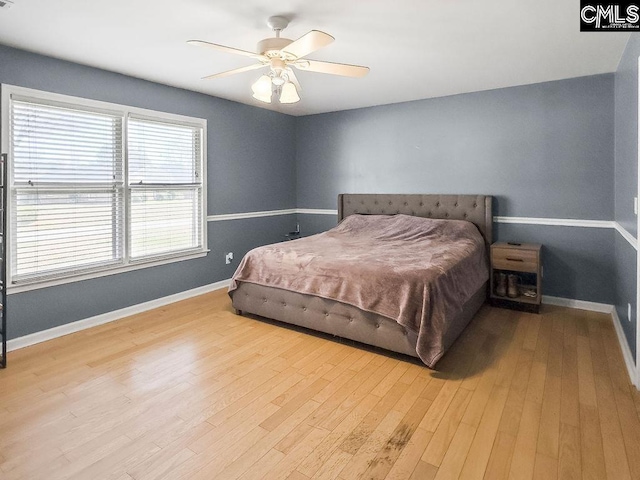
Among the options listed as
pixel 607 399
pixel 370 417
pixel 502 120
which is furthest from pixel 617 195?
pixel 370 417

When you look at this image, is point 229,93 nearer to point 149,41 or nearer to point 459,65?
point 149,41

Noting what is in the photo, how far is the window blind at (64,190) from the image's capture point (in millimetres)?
3016

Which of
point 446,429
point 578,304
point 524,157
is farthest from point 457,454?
point 524,157

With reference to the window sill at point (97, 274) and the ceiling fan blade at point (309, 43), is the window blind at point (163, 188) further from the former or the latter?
the ceiling fan blade at point (309, 43)

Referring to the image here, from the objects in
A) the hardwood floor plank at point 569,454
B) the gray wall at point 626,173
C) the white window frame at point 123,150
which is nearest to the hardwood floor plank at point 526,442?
the hardwood floor plank at point 569,454

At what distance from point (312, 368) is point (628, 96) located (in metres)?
3.13

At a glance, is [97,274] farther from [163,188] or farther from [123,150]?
[123,150]

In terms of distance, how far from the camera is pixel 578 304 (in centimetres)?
391

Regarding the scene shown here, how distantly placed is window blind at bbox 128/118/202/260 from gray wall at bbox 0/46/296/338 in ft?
0.60

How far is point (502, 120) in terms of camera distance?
4203 mm

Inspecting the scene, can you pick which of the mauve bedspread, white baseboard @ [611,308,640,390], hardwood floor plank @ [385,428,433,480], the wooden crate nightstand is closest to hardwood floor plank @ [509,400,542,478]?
hardwood floor plank @ [385,428,433,480]

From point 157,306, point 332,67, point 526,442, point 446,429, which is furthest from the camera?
point 157,306

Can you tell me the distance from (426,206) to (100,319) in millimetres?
3778

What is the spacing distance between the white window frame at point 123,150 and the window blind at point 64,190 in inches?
1.7
